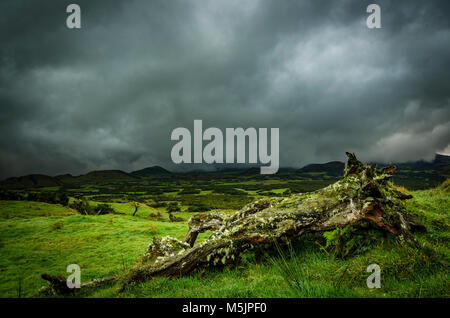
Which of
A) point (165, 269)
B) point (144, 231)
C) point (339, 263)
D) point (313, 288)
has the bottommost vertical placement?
point (144, 231)

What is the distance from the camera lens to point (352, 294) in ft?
13.0

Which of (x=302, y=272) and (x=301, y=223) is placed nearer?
(x=302, y=272)

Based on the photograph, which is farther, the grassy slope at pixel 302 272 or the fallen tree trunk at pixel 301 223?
the fallen tree trunk at pixel 301 223

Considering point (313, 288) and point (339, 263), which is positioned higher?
point (313, 288)

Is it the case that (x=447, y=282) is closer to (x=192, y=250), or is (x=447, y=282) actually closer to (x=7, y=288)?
(x=192, y=250)

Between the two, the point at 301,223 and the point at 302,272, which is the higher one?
the point at 301,223

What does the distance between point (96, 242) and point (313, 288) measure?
17182 millimetres

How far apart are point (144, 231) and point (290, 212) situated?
16601 millimetres

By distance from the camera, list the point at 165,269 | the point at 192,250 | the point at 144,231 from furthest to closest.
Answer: the point at 144,231 < the point at 192,250 < the point at 165,269

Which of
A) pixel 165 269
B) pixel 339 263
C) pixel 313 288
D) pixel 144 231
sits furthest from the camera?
pixel 144 231

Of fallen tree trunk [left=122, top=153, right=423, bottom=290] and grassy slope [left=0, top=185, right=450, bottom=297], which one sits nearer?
grassy slope [left=0, top=185, right=450, bottom=297]

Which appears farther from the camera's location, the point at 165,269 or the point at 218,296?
the point at 165,269
